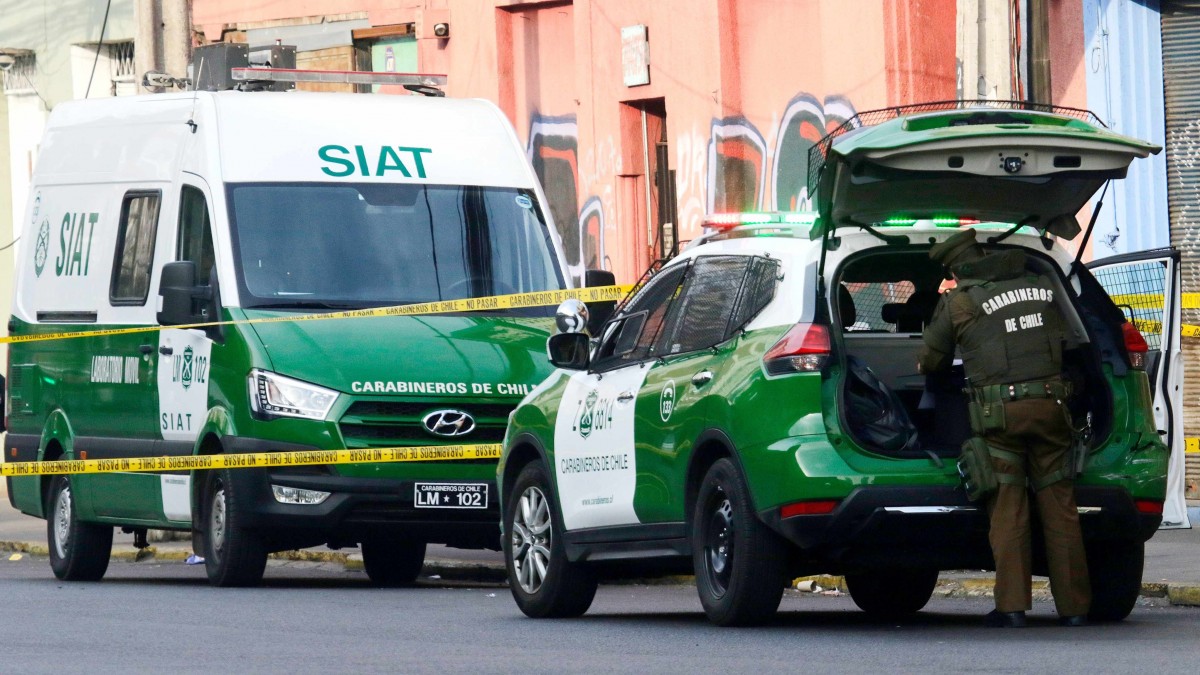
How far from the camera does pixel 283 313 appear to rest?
12.5m

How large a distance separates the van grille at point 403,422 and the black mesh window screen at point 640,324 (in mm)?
2127

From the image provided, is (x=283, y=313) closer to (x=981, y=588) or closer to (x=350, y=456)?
(x=350, y=456)

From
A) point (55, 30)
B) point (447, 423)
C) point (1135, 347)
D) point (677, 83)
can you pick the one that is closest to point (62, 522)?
point (447, 423)

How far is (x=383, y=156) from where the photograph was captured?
13.3m

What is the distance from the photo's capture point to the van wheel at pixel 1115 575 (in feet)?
30.7

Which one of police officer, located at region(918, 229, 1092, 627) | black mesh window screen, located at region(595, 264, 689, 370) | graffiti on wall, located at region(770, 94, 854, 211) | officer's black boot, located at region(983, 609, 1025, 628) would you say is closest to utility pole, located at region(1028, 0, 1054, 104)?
graffiti on wall, located at region(770, 94, 854, 211)

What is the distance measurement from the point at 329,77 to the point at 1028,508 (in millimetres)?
6697

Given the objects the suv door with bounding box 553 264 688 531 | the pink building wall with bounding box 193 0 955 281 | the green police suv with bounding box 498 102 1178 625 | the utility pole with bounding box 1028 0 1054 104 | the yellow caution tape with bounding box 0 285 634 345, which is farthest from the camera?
the pink building wall with bounding box 193 0 955 281

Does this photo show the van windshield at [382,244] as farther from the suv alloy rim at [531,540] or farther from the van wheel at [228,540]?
the suv alloy rim at [531,540]

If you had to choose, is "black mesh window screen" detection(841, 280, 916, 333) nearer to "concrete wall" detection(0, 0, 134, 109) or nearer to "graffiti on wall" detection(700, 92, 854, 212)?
"graffiti on wall" detection(700, 92, 854, 212)

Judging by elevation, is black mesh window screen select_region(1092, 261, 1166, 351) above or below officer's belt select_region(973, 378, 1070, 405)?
above

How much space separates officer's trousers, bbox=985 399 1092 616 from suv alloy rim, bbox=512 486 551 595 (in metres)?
2.26

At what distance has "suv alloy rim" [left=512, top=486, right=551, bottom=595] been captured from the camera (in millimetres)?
10453

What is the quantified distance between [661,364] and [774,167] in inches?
389
